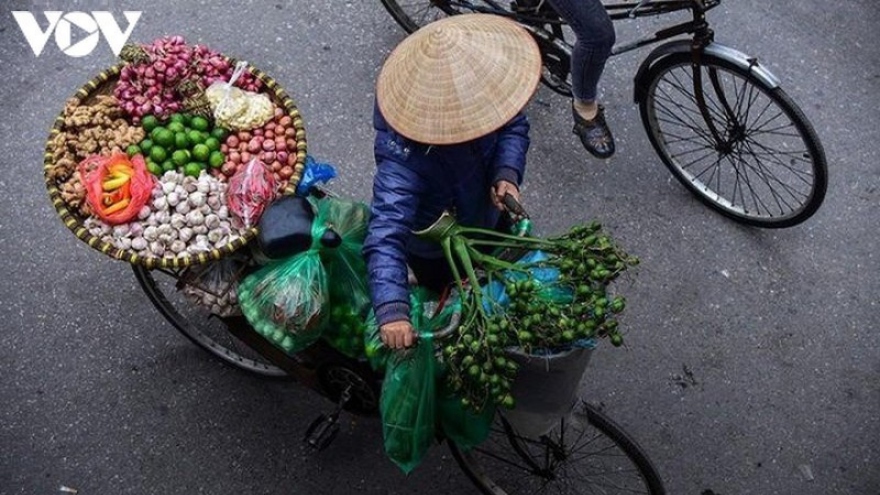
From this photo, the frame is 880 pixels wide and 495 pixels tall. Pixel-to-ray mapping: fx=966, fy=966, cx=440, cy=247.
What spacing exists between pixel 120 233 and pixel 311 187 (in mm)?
691

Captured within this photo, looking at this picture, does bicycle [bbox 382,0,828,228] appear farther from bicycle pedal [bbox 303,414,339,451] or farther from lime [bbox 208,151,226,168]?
bicycle pedal [bbox 303,414,339,451]

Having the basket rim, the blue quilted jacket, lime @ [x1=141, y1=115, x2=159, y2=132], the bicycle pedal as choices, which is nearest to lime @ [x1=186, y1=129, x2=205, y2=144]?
lime @ [x1=141, y1=115, x2=159, y2=132]

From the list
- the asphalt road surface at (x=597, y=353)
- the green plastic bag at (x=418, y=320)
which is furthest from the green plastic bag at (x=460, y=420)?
the asphalt road surface at (x=597, y=353)

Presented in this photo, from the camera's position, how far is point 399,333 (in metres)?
3.06

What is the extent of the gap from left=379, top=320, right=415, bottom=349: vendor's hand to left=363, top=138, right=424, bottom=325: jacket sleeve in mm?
17

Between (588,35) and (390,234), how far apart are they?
1638 mm

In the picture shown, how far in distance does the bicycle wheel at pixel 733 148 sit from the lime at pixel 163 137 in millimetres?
2287

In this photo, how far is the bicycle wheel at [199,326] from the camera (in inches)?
163

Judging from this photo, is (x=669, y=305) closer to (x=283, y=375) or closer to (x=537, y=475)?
(x=537, y=475)

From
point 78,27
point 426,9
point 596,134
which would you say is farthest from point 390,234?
point 78,27

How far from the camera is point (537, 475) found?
3.97 meters

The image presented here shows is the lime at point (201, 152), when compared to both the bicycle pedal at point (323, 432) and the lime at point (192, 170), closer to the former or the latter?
the lime at point (192, 170)

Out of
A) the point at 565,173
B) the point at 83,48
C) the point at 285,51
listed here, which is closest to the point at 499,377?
the point at 565,173

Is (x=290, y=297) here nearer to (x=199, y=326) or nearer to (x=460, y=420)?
(x=460, y=420)
